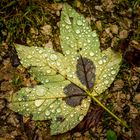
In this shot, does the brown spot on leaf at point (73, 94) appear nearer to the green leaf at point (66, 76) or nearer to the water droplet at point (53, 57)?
the green leaf at point (66, 76)

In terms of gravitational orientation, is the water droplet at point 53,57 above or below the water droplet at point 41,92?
above

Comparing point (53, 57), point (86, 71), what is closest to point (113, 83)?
point (86, 71)

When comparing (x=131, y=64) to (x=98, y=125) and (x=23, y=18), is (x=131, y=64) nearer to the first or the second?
(x=98, y=125)

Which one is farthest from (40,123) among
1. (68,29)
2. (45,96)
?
(68,29)

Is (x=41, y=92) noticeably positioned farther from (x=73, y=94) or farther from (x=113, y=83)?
(x=113, y=83)

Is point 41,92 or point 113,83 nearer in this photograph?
point 41,92

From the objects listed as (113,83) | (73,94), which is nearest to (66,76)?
(73,94)

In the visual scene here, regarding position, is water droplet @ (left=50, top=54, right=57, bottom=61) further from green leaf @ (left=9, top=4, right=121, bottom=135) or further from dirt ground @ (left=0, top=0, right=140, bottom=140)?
dirt ground @ (left=0, top=0, right=140, bottom=140)

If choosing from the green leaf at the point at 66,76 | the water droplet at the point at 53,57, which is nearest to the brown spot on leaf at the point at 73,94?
the green leaf at the point at 66,76

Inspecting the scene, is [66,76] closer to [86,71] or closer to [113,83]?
[86,71]
